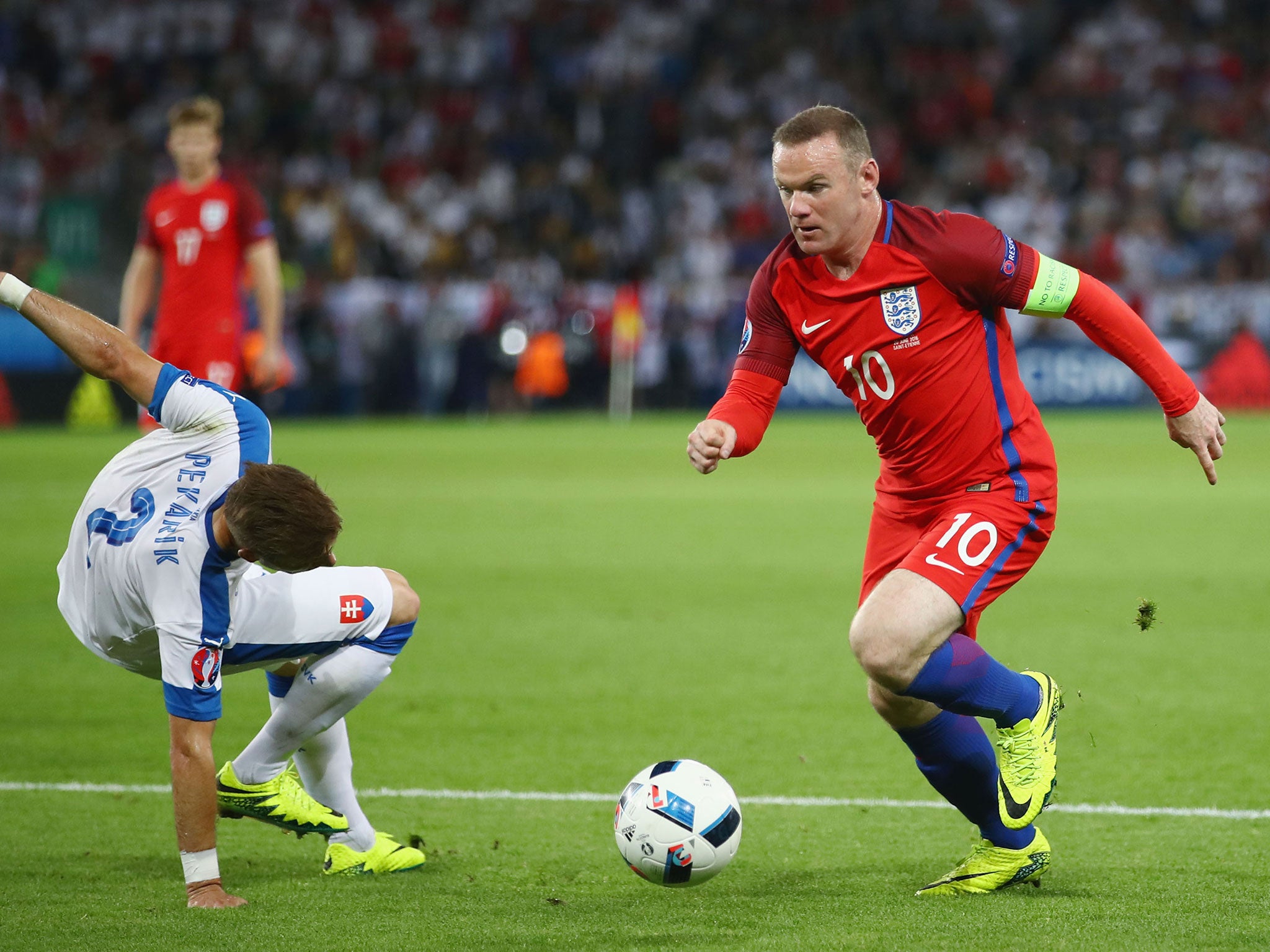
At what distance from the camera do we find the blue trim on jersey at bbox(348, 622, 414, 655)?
451 cm

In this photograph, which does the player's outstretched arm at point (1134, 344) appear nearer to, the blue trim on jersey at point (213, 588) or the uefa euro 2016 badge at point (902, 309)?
the uefa euro 2016 badge at point (902, 309)

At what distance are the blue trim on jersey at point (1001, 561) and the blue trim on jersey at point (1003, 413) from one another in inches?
1.8

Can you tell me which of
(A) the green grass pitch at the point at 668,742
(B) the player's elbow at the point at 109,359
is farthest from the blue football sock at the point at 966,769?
(B) the player's elbow at the point at 109,359

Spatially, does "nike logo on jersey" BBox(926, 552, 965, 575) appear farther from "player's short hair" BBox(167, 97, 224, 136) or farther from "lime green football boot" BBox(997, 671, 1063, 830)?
"player's short hair" BBox(167, 97, 224, 136)

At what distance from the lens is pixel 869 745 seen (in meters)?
6.07

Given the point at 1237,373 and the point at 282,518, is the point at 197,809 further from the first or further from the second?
the point at 1237,373

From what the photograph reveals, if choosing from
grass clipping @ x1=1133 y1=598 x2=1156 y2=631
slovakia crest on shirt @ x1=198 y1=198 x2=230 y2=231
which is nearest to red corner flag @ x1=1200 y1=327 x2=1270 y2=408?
slovakia crest on shirt @ x1=198 y1=198 x2=230 y2=231

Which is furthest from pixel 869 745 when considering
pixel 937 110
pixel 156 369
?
pixel 937 110

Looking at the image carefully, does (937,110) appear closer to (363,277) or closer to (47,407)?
(363,277)

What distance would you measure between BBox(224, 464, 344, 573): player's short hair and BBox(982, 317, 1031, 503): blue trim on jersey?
5.88 ft

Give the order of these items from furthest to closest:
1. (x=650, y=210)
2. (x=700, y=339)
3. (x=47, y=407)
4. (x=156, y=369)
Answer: (x=650, y=210)
(x=700, y=339)
(x=47, y=407)
(x=156, y=369)

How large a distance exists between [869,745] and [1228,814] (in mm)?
1439

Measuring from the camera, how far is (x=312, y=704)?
A: 14.6ft

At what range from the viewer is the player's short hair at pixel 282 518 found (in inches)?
154
